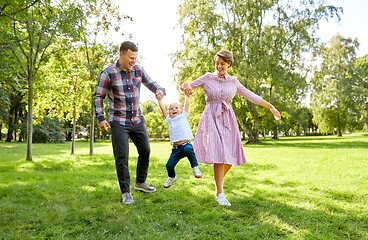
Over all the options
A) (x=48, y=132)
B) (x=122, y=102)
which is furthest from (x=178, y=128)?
(x=48, y=132)

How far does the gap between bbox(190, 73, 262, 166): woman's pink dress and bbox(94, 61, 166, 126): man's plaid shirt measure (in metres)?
1.07

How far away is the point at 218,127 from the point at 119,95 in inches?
69.2

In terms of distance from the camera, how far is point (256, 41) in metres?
23.9

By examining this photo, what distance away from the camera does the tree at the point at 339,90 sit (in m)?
39.7

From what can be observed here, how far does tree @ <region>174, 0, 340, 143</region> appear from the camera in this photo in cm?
2355

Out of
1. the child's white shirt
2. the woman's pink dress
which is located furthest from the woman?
the child's white shirt

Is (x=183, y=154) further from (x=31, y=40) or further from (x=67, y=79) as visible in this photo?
(x=67, y=79)

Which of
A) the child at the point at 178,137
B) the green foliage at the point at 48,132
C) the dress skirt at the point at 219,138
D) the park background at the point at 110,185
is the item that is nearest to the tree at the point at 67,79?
the park background at the point at 110,185

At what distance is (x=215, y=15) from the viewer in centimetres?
2527

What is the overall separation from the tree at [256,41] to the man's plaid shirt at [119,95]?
18.5 metres

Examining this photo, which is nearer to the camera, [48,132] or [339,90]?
[48,132]

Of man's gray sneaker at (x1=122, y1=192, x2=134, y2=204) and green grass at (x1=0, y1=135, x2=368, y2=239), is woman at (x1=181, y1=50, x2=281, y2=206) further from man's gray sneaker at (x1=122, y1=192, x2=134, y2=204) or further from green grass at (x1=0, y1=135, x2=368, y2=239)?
man's gray sneaker at (x1=122, y1=192, x2=134, y2=204)

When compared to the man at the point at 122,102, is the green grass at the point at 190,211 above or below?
below

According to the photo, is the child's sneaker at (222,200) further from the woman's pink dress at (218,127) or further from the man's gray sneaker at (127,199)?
the man's gray sneaker at (127,199)
